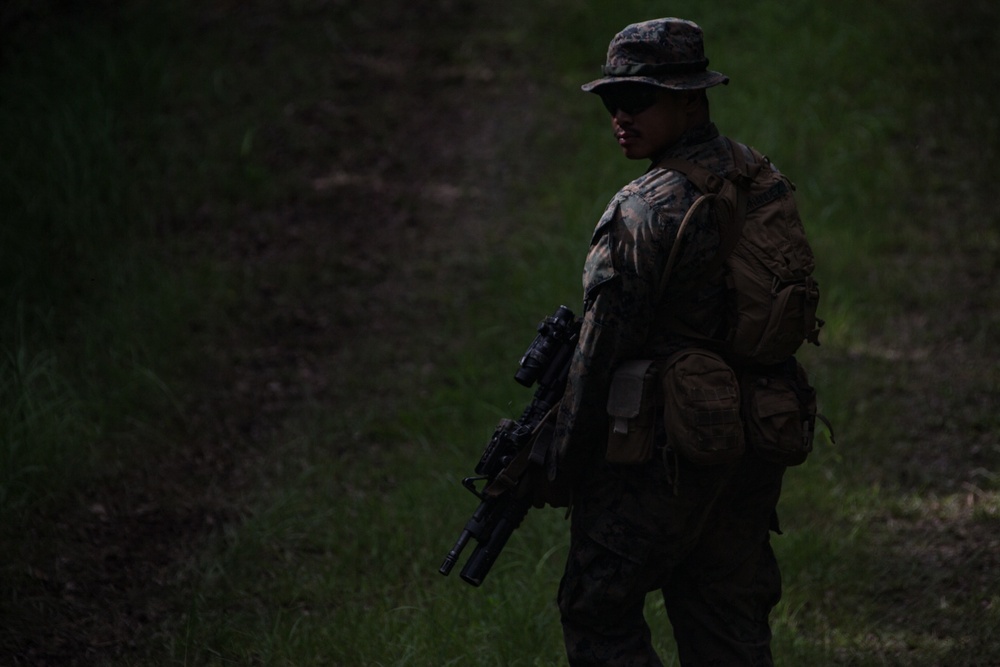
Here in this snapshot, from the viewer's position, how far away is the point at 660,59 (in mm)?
2980

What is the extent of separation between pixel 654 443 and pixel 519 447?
17.6 inches

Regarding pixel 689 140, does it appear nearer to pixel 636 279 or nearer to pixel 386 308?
pixel 636 279

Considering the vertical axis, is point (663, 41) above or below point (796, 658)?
above

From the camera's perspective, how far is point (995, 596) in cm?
432

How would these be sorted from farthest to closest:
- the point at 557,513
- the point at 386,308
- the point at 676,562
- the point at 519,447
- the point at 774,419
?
the point at 386,308
the point at 557,513
the point at 519,447
the point at 676,562
the point at 774,419

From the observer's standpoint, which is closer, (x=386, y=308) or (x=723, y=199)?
(x=723, y=199)

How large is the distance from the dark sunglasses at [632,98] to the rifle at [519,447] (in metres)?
0.63

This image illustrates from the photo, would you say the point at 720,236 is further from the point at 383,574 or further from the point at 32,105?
the point at 32,105

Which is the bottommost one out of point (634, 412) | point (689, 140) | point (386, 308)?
point (386, 308)

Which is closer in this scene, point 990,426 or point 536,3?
point 990,426

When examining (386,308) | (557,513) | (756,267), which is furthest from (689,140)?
(386,308)

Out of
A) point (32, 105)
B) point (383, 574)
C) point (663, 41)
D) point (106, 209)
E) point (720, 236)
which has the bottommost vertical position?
point (383, 574)

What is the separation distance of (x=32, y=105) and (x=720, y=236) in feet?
21.1

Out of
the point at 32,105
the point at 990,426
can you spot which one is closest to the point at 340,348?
the point at 32,105
